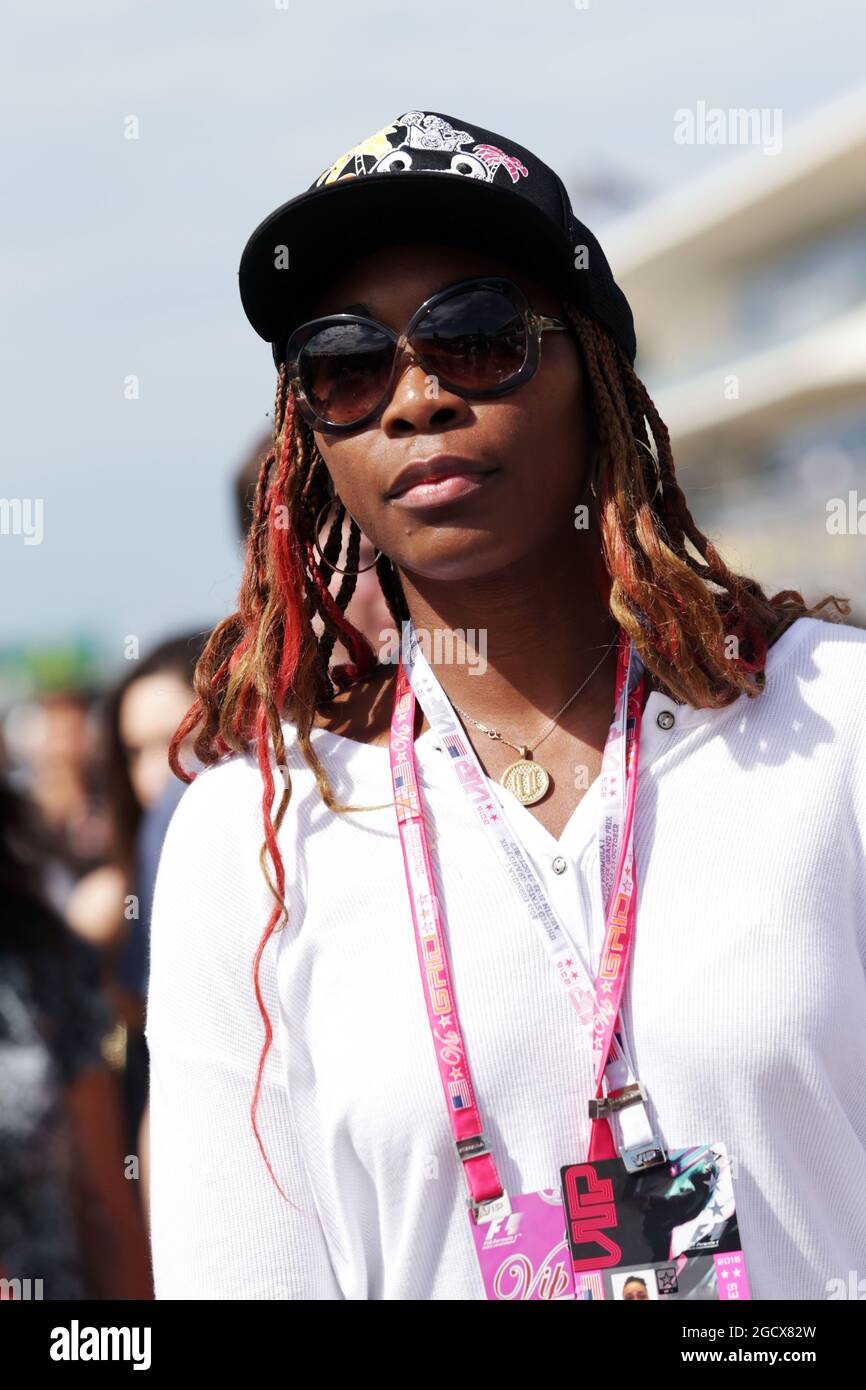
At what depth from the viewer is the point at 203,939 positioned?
2033 millimetres

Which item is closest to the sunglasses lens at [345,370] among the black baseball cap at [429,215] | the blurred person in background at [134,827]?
the black baseball cap at [429,215]

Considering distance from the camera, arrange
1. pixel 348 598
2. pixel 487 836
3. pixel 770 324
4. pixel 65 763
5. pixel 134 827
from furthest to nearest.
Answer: pixel 770 324
pixel 65 763
pixel 134 827
pixel 348 598
pixel 487 836

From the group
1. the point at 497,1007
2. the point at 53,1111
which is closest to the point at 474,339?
the point at 497,1007

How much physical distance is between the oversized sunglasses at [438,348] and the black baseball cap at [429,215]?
63 millimetres

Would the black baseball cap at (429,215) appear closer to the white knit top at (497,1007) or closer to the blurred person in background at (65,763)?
the white knit top at (497,1007)

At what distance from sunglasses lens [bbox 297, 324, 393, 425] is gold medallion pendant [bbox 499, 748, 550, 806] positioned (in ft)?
1.82

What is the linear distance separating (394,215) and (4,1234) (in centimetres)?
331

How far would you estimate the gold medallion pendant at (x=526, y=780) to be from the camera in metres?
2.11

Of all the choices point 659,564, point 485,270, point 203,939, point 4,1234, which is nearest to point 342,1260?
point 203,939

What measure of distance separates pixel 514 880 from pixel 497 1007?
0.57ft

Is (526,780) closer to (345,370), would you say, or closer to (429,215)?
(345,370)

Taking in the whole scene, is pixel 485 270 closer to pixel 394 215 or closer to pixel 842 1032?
pixel 394 215

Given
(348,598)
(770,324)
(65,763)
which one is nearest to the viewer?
(348,598)

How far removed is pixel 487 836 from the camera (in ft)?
6.73
